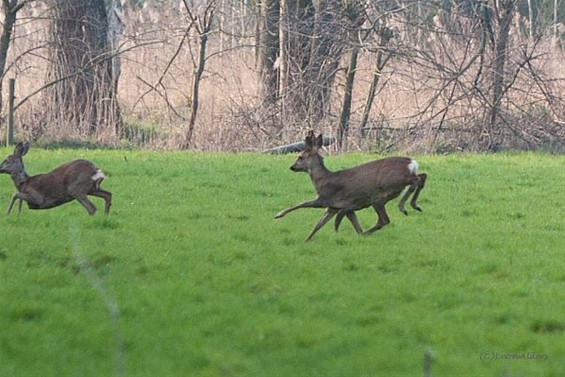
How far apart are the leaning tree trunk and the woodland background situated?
0.10 feet

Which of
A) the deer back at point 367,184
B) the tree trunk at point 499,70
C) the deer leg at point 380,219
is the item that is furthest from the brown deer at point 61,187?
the tree trunk at point 499,70

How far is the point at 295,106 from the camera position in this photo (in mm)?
22312

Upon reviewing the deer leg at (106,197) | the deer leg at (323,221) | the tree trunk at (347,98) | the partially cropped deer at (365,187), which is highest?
the partially cropped deer at (365,187)

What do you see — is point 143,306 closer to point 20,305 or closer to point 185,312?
point 185,312

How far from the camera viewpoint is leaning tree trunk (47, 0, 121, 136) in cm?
2197

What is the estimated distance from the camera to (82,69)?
2202 cm

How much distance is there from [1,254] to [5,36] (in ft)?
41.7

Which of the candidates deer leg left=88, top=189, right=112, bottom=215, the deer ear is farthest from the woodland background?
deer leg left=88, top=189, right=112, bottom=215

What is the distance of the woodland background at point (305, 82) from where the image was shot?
21672 millimetres

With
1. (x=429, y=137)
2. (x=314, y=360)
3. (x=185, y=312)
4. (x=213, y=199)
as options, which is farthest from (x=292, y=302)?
(x=429, y=137)

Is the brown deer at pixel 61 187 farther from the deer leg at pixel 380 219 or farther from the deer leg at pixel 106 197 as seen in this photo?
the deer leg at pixel 380 219

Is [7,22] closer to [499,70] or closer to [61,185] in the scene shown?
[499,70]

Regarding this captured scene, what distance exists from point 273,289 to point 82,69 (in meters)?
15.1

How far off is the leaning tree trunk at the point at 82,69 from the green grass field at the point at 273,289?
849cm
